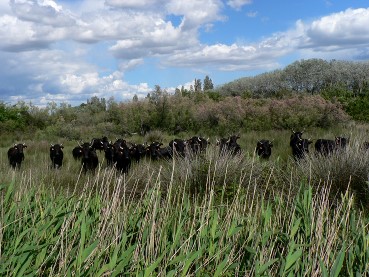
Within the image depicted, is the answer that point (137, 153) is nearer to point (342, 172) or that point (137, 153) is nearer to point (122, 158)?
point (122, 158)

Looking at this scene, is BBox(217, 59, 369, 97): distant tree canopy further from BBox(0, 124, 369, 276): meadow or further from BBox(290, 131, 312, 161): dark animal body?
BBox(0, 124, 369, 276): meadow

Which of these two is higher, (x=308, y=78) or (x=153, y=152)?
(x=308, y=78)

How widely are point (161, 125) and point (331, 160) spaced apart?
2287cm

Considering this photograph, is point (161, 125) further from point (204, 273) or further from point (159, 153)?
point (204, 273)

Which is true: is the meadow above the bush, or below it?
above

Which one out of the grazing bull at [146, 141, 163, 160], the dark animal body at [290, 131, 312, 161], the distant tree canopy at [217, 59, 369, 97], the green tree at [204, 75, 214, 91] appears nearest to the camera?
the dark animal body at [290, 131, 312, 161]

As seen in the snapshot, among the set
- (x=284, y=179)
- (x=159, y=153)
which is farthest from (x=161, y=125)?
(x=284, y=179)

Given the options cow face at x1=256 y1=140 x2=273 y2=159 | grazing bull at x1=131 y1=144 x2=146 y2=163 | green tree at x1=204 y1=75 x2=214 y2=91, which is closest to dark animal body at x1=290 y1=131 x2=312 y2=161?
cow face at x1=256 y1=140 x2=273 y2=159

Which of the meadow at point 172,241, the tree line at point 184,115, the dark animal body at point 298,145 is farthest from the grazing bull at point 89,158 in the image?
the tree line at point 184,115

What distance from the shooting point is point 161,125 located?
33.1 metres

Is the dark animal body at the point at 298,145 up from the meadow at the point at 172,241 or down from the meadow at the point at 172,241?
down

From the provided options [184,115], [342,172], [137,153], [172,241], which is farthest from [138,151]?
[184,115]

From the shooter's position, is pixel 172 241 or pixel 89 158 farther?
pixel 89 158

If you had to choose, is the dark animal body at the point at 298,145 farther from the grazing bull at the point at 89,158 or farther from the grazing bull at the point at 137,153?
the grazing bull at the point at 89,158
